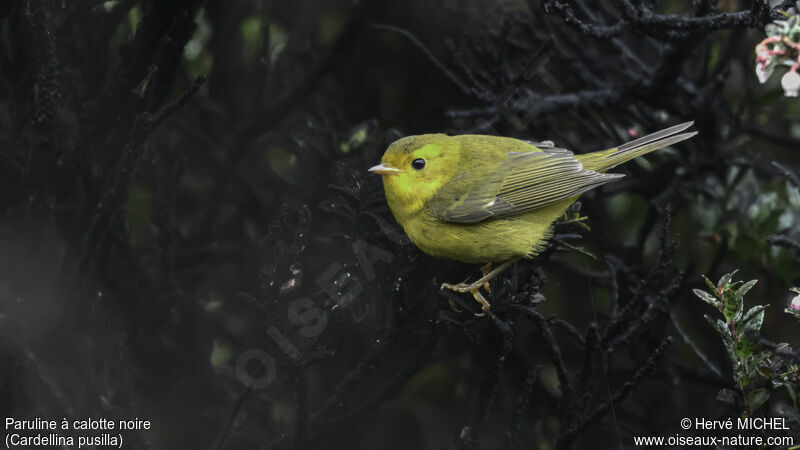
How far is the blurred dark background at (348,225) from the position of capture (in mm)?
1765

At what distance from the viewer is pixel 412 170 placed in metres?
1.95

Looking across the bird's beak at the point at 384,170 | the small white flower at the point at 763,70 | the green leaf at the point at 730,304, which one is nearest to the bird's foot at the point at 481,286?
the bird's beak at the point at 384,170

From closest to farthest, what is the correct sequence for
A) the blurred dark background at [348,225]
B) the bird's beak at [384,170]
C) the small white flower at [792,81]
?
the small white flower at [792,81] < the blurred dark background at [348,225] < the bird's beak at [384,170]

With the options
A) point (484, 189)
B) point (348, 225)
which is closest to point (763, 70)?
point (484, 189)

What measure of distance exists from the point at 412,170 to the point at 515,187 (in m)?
0.30

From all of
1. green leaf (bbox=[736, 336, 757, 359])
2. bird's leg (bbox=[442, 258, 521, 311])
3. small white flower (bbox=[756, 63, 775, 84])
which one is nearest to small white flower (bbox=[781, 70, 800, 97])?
small white flower (bbox=[756, 63, 775, 84])

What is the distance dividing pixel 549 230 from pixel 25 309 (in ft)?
4.41

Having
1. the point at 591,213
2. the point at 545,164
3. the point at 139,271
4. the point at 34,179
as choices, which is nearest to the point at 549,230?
the point at 545,164

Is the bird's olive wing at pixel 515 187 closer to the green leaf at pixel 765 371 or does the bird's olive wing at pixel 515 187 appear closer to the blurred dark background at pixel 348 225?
the blurred dark background at pixel 348 225

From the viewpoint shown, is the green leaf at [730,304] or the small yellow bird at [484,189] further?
the small yellow bird at [484,189]

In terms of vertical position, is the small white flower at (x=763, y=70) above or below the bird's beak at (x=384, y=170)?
above

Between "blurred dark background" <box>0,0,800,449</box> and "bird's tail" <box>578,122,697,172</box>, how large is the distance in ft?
0.55

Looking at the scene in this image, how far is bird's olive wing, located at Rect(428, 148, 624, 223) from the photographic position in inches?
76.3

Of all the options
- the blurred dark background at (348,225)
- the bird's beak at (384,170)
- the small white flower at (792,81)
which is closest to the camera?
the small white flower at (792,81)
